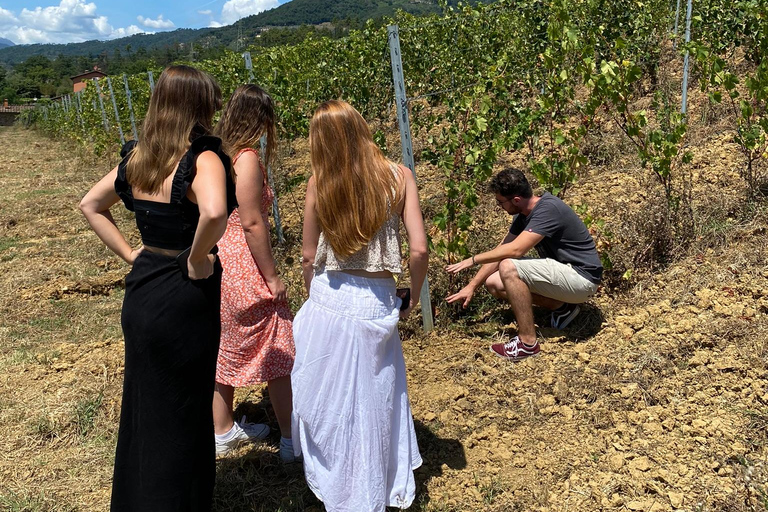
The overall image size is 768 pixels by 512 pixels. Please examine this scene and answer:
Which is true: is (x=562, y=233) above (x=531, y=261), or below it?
above

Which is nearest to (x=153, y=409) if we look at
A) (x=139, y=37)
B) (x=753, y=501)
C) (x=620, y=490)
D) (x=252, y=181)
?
(x=252, y=181)

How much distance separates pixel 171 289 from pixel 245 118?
33.8 inches

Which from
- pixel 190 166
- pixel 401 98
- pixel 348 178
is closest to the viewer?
pixel 190 166

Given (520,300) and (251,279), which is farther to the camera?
(520,300)

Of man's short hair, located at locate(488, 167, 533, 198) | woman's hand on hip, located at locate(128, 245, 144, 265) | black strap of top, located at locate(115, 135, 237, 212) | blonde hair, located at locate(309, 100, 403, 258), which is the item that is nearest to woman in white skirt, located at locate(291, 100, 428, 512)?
blonde hair, located at locate(309, 100, 403, 258)

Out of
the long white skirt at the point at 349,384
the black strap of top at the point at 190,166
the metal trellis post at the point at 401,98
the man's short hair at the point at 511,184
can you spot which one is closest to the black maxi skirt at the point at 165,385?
the black strap of top at the point at 190,166

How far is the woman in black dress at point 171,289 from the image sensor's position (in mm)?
1912

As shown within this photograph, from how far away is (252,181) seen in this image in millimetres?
2420

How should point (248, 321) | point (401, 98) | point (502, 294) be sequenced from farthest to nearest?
point (502, 294) < point (401, 98) < point (248, 321)

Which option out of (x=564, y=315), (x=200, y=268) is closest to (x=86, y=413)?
(x=200, y=268)

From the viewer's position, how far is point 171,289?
1.99 metres

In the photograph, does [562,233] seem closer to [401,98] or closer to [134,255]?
[401,98]

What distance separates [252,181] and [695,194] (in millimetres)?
3710

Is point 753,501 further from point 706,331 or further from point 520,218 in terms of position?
point 520,218
